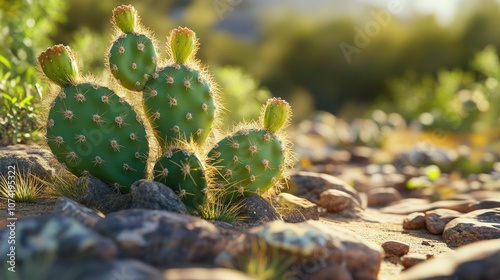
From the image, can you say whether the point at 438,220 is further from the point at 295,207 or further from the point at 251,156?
the point at 251,156

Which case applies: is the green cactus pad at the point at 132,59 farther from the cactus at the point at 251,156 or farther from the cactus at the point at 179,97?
the cactus at the point at 251,156

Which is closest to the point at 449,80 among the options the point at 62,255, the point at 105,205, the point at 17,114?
the point at 17,114

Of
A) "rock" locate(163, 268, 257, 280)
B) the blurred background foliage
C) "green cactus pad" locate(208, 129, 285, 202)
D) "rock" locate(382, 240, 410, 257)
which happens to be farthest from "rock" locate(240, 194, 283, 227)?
the blurred background foliage

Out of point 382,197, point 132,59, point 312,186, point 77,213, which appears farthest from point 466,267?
point 382,197

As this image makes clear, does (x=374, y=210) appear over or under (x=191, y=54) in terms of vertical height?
under

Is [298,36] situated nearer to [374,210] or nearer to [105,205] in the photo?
[374,210]

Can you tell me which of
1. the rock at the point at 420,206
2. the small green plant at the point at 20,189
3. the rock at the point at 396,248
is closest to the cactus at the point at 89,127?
the small green plant at the point at 20,189
